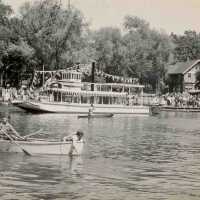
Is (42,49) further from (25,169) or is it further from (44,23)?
(25,169)

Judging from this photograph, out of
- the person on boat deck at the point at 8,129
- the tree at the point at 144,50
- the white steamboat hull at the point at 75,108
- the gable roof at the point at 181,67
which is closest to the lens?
the person on boat deck at the point at 8,129

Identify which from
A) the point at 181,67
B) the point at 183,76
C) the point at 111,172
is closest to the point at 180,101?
the point at 183,76

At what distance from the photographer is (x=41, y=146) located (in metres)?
34.3

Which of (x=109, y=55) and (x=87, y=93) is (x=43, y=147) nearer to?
(x=87, y=93)

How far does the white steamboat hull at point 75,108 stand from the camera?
82375mm

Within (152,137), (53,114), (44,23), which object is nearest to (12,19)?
(44,23)

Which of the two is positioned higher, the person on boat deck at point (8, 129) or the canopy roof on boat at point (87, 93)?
the canopy roof on boat at point (87, 93)

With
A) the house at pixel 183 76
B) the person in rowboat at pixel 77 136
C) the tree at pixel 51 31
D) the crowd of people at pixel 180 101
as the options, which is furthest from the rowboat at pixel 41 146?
the house at pixel 183 76

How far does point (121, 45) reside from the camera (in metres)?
122

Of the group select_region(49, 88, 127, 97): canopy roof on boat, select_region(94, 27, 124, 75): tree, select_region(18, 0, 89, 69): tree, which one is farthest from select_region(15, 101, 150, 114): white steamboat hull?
select_region(94, 27, 124, 75): tree

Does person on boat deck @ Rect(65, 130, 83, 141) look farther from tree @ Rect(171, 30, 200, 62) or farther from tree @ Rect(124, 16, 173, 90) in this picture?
tree @ Rect(171, 30, 200, 62)

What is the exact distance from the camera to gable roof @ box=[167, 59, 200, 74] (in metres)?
133

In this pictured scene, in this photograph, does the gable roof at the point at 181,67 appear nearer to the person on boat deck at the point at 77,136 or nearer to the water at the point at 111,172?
the water at the point at 111,172

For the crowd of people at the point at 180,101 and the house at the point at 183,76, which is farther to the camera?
the house at the point at 183,76
